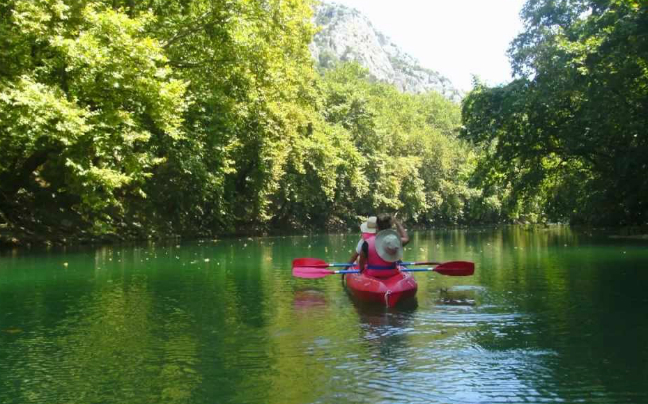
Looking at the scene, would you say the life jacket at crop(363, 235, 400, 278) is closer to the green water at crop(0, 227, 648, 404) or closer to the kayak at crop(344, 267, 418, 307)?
the kayak at crop(344, 267, 418, 307)

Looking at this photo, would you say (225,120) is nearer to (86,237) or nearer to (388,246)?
(86,237)

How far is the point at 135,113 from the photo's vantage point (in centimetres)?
2286

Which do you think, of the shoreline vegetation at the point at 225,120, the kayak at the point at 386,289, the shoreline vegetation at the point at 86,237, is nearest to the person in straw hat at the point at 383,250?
the kayak at the point at 386,289

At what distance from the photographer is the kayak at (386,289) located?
34.0 feet

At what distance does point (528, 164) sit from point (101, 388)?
100ft

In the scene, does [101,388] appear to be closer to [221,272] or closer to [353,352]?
[353,352]

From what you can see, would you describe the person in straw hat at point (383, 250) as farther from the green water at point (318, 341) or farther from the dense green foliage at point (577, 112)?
the dense green foliage at point (577, 112)

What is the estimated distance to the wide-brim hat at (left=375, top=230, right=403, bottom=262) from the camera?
10.8 meters

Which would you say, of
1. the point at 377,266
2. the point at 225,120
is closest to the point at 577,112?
the point at 225,120

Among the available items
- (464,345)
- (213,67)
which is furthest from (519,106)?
(464,345)

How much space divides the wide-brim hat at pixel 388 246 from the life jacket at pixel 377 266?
0.53 ft

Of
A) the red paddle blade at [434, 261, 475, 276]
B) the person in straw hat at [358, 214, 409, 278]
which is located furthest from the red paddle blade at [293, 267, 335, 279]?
the red paddle blade at [434, 261, 475, 276]

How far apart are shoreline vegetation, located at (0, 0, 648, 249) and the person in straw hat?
11675mm

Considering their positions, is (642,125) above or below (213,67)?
below
